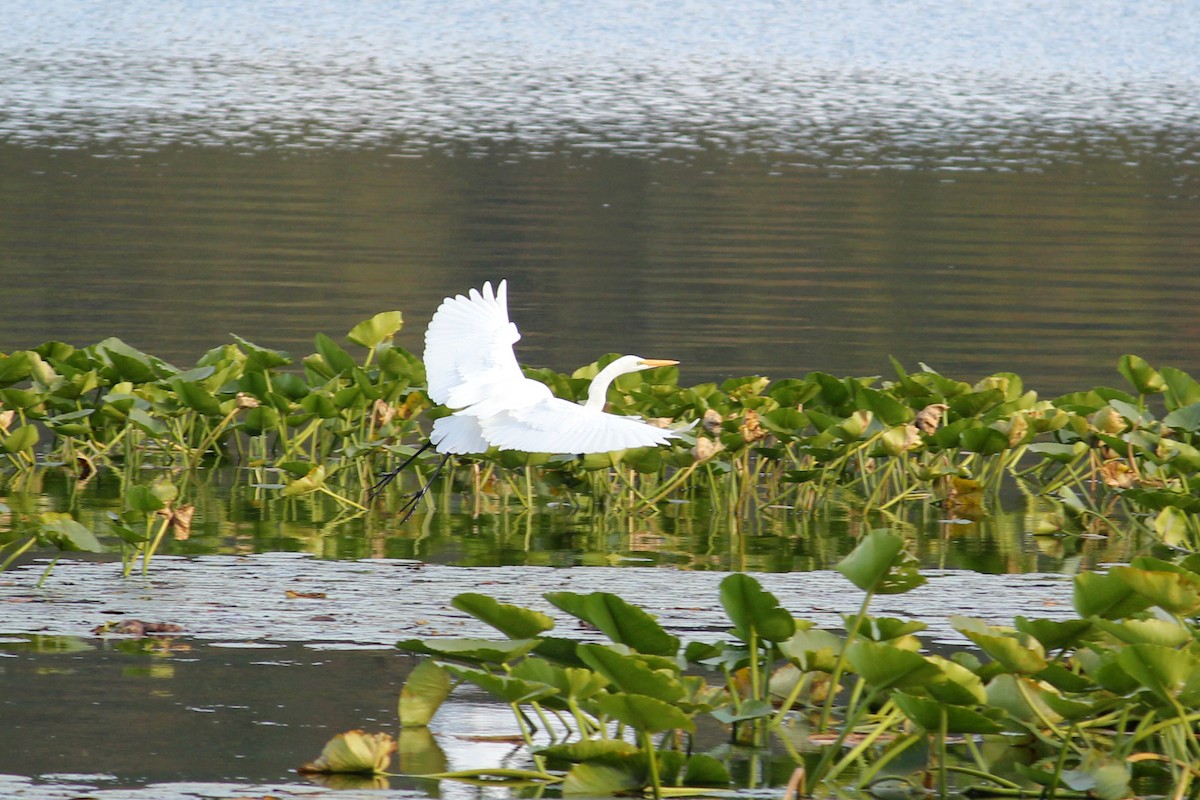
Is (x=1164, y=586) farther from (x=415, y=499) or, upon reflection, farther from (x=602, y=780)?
(x=415, y=499)

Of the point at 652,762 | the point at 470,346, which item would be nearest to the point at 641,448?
the point at 470,346

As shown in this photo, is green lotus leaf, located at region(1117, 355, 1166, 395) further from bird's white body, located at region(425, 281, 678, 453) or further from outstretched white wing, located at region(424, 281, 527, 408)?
outstretched white wing, located at region(424, 281, 527, 408)

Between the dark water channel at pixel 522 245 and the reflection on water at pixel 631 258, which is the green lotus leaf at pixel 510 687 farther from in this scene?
the reflection on water at pixel 631 258

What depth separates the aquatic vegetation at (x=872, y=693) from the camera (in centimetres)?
414

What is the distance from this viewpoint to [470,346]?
6.87 meters

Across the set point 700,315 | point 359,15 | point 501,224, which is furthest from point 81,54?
point 700,315

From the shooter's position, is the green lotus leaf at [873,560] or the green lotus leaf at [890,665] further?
the green lotus leaf at [873,560]

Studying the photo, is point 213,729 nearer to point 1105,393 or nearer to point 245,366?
point 245,366

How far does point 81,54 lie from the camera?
41594 mm

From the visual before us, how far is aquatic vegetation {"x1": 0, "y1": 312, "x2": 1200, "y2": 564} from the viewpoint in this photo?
288 inches

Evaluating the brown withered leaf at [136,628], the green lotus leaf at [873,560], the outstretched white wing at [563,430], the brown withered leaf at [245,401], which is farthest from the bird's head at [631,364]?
the green lotus leaf at [873,560]

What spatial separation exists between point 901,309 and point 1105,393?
6742 mm

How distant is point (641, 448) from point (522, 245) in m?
10.7

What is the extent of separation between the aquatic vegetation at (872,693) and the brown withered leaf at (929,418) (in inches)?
106
